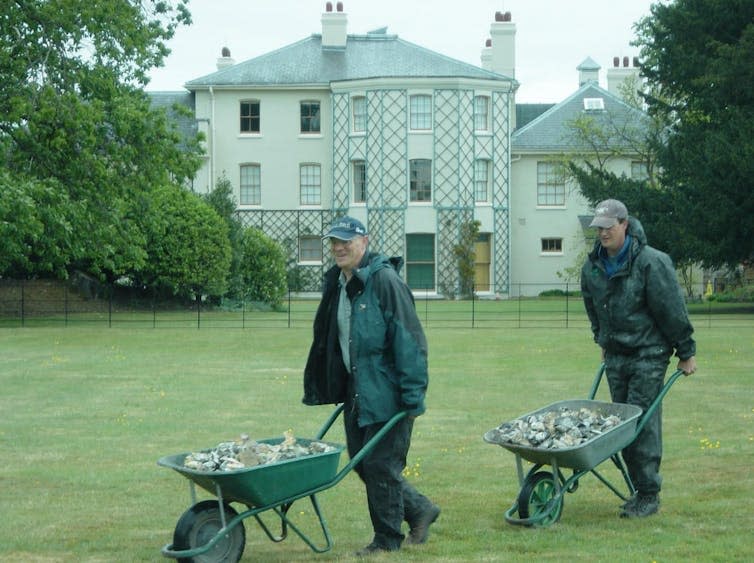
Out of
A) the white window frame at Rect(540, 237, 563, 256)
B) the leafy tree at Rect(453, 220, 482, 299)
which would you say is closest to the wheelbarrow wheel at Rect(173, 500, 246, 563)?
the leafy tree at Rect(453, 220, 482, 299)

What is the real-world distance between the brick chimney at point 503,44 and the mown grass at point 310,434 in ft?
125

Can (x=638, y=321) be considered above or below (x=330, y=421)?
above

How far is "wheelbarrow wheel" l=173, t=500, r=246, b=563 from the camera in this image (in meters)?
7.75

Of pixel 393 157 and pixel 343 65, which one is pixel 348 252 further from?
pixel 343 65

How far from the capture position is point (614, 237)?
9.37 metres

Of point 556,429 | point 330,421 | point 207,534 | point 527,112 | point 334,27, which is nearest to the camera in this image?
point 207,534

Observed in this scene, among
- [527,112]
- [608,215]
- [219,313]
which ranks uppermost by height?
[527,112]

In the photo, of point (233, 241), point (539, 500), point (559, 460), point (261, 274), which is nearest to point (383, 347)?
point (559, 460)

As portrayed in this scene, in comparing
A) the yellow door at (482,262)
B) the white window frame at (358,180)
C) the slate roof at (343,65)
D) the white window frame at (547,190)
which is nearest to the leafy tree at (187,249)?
the white window frame at (358,180)

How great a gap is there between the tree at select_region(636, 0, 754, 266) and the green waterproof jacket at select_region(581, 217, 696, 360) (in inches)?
1151

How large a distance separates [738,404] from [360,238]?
1034 centimetres

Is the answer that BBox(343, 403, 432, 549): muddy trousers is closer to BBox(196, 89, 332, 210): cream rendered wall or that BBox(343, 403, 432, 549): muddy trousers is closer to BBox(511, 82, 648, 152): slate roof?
BBox(196, 89, 332, 210): cream rendered wall

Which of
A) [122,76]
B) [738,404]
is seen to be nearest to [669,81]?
[122,76]

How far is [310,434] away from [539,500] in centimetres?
542
